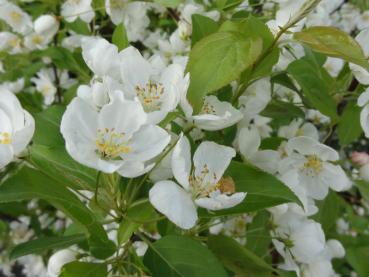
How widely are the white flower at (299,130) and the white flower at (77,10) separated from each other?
629 mm

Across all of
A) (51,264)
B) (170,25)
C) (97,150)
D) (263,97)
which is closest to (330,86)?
(263,97)

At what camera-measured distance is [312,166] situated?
111 cm

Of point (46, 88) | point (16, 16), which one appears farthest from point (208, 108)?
point (46, 88)

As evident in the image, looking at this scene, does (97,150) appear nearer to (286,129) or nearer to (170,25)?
(286,129)

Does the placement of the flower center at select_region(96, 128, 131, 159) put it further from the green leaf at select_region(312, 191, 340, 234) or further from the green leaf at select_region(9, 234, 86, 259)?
the green leaf at select_region(312, 191, 340, 234)

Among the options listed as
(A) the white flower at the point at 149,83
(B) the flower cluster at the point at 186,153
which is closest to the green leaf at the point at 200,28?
(B) the flower cluster at the point at 186,153

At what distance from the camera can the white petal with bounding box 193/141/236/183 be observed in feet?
2.73

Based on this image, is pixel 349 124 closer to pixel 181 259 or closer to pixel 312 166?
pixel 312 166

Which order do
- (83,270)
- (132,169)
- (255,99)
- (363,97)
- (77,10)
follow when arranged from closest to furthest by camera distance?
(132,169)
(83,270)
(363,97)
(255,99)
(77,10)

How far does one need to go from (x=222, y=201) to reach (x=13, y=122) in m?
0.36

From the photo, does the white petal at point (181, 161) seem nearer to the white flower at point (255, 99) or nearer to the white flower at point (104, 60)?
the white flower at point (104, 60)

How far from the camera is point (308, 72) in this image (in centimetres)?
97

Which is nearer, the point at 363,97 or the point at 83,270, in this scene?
the point at 83,270

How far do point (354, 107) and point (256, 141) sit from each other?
0.95ft
